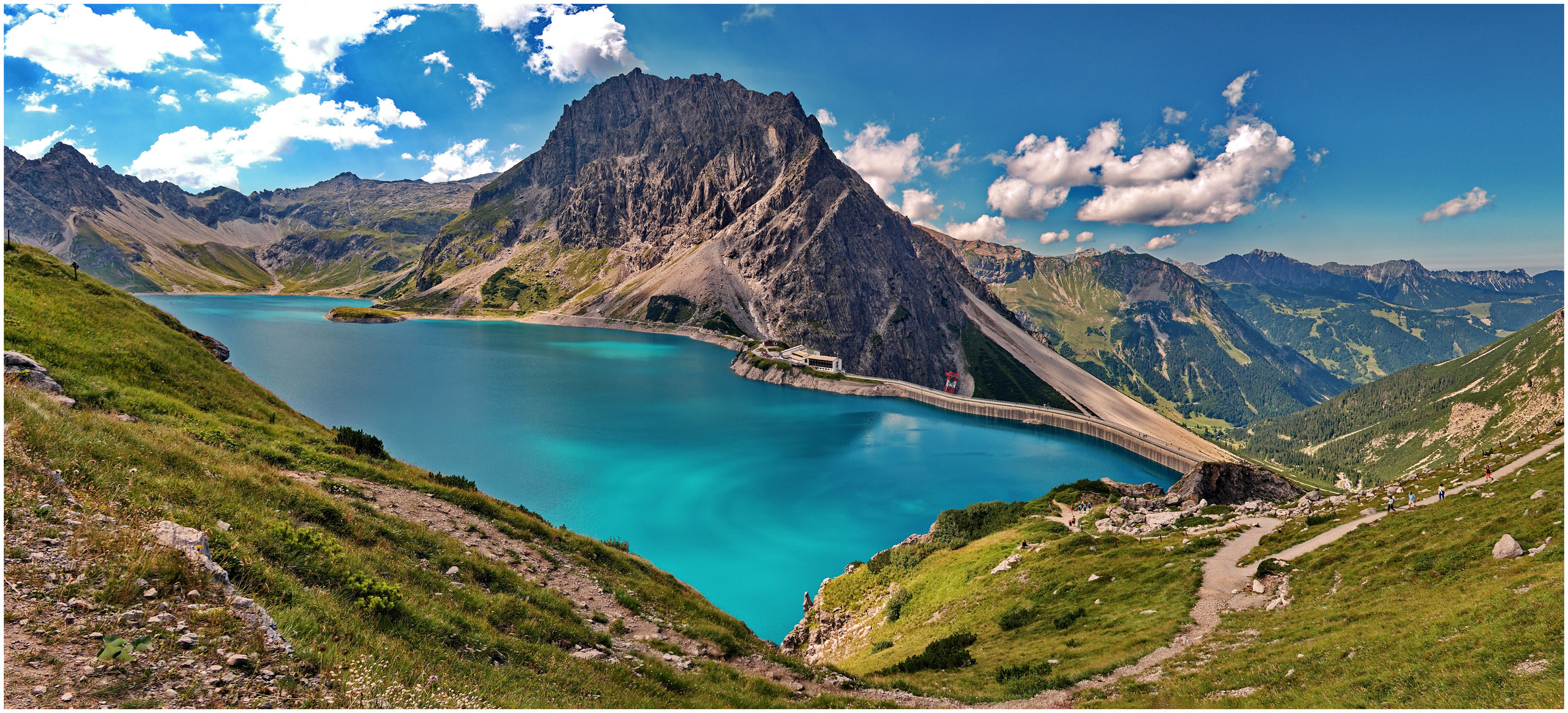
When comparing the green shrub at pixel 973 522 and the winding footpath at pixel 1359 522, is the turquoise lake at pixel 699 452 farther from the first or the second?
the winding footpath at pixel 1359 522

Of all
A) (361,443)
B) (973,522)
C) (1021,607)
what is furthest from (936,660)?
(361,443)

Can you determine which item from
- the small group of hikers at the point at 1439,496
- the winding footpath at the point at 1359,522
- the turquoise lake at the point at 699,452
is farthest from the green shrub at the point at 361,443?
the small group of hikers at the point at 1439,496

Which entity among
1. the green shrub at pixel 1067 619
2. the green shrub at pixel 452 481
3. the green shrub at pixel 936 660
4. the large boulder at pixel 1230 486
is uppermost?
the green shrub at pixel 452 481

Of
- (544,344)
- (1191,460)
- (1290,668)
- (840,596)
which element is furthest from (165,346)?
(544,344)

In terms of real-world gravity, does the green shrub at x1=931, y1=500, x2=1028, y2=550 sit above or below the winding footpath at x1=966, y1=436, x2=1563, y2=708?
below

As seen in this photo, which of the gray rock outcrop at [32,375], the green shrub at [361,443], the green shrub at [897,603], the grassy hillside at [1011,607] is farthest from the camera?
the green shrub at [897,603]

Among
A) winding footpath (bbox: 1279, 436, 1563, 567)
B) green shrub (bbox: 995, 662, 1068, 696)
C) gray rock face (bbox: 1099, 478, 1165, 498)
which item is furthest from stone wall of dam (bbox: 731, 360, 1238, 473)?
green shrub (bbox: 995, 662, 1068, 696)

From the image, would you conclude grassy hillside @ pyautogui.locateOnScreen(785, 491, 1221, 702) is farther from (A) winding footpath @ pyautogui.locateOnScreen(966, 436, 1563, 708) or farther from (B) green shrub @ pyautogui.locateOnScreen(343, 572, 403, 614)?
(B) green shrub @ pyautogui.locateOnScreen(343, 572, 403, 614)

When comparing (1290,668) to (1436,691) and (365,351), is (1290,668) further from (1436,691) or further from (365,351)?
(365,351)
